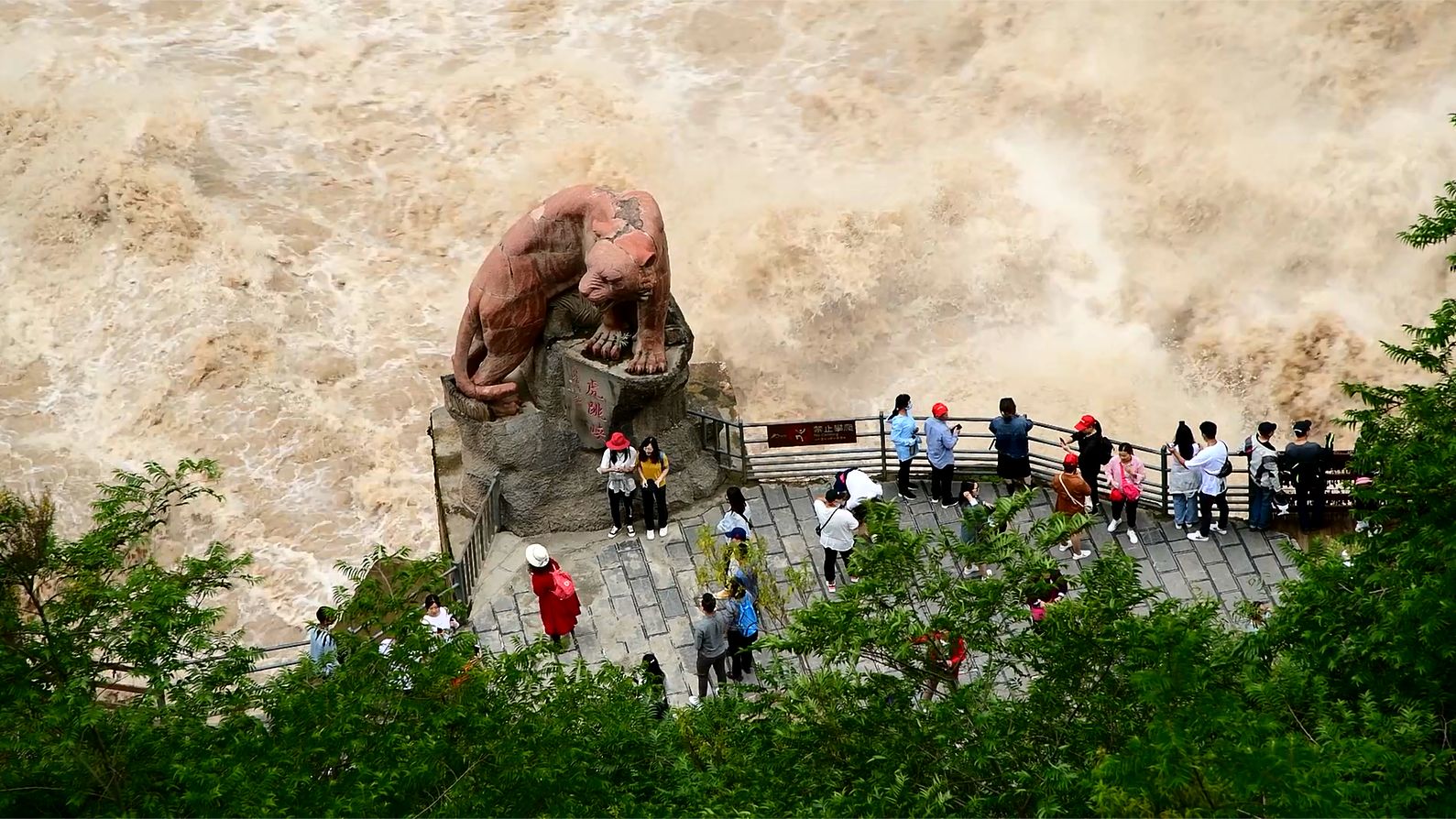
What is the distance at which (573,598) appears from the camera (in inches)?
745

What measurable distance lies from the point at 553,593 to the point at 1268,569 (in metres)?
7.56

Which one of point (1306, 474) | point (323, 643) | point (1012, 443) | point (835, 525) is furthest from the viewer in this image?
point (1012, 443)

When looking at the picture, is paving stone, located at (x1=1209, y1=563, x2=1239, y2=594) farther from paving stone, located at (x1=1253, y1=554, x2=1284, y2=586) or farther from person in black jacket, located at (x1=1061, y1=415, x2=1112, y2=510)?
person in black jacket, located at (x1=1061, y1=415, x2=1112, y2=510)

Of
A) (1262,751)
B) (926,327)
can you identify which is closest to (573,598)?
(1262,751)

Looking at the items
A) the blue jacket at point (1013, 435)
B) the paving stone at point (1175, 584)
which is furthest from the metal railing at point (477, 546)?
the paving stone at point (1175, 584)

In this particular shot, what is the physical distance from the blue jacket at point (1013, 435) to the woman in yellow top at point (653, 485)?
359 cm

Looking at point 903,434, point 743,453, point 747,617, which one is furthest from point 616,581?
point 903,434

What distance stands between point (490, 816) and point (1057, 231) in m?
22.2

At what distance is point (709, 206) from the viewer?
34.7 meters

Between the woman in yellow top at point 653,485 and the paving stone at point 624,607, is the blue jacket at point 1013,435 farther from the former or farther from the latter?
the paving stone at point 624,607

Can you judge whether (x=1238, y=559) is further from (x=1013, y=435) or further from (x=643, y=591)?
(x=643, y=591)

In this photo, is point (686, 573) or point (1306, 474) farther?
point (686, 573)

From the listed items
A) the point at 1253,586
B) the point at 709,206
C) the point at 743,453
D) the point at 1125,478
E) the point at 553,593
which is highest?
the point at 709,206

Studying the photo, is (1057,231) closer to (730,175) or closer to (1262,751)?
(730,175)
